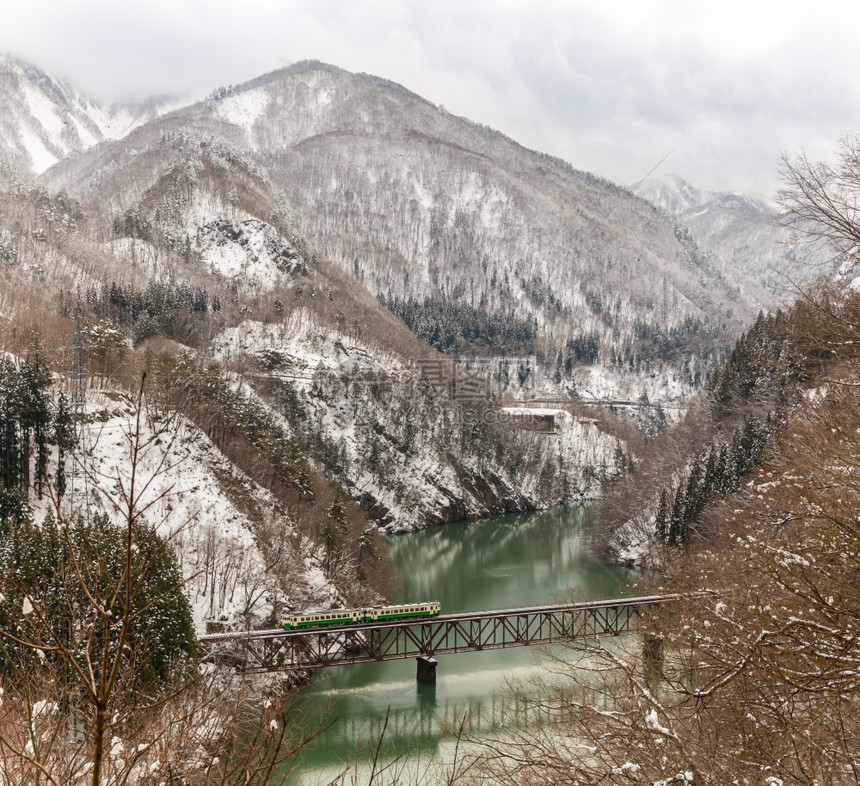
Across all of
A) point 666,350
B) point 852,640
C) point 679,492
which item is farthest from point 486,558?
point 666,350

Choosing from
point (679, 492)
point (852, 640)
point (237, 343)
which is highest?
point (237, 343)

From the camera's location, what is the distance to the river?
1119 inches

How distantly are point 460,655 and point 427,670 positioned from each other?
5.16m

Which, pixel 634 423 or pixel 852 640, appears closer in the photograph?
pixel 852 640

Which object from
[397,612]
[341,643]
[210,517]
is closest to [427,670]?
Result: [397,612]

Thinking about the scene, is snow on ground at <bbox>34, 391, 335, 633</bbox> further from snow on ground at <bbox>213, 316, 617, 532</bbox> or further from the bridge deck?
snow on ground at <bbox>213, 316, 617, 532</bbox>

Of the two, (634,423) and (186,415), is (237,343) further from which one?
(634,423)

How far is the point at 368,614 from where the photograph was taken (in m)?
36.0

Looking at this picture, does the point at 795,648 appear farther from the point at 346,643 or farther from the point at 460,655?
the point at 460,655

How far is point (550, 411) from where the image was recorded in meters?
132

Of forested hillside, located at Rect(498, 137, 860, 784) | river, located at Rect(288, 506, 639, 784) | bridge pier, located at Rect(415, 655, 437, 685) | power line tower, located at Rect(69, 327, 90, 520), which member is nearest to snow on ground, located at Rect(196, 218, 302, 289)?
river, located at Rect(288, 506, 639, 784)

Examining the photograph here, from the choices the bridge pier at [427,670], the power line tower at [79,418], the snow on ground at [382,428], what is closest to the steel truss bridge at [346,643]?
the bridge pier at [427,670]

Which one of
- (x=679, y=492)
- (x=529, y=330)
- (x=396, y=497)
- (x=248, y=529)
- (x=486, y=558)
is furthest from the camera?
(x=529, y=330)

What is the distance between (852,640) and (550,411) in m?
127
